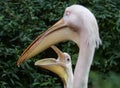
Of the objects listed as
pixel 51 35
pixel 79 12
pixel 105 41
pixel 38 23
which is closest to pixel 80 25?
pixel 79 12

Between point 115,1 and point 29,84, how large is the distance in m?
1.61

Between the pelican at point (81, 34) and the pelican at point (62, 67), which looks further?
the pelican at point (62, 67)

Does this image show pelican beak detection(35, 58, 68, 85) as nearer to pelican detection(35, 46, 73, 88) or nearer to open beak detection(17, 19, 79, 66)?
pelican detection(35, 46, 73, 88)

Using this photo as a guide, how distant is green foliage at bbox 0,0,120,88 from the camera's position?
19.6 feet

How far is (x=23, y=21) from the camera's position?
648 cm

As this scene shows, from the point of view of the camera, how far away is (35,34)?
6375 mm

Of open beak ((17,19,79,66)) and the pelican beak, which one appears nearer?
open beak ((17,19,79,66))

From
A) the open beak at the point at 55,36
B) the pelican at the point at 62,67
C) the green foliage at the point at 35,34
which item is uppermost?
the open beak at the point at 55,36

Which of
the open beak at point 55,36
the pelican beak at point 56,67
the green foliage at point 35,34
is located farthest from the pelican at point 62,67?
the green foliage at point 35,34

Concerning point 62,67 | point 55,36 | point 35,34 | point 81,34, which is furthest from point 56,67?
point 35,34

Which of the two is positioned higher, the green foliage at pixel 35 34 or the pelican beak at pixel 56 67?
the pelican beak at pixel 56 67

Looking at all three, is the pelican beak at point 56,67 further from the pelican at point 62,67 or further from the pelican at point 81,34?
the pelican at point 81,34

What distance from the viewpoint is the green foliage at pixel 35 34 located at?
5969 millimetres

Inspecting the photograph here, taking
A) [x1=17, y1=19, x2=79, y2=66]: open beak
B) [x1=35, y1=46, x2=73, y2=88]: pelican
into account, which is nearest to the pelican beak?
[x1=35, y1=46, x2=73, y2=88]: pelican
